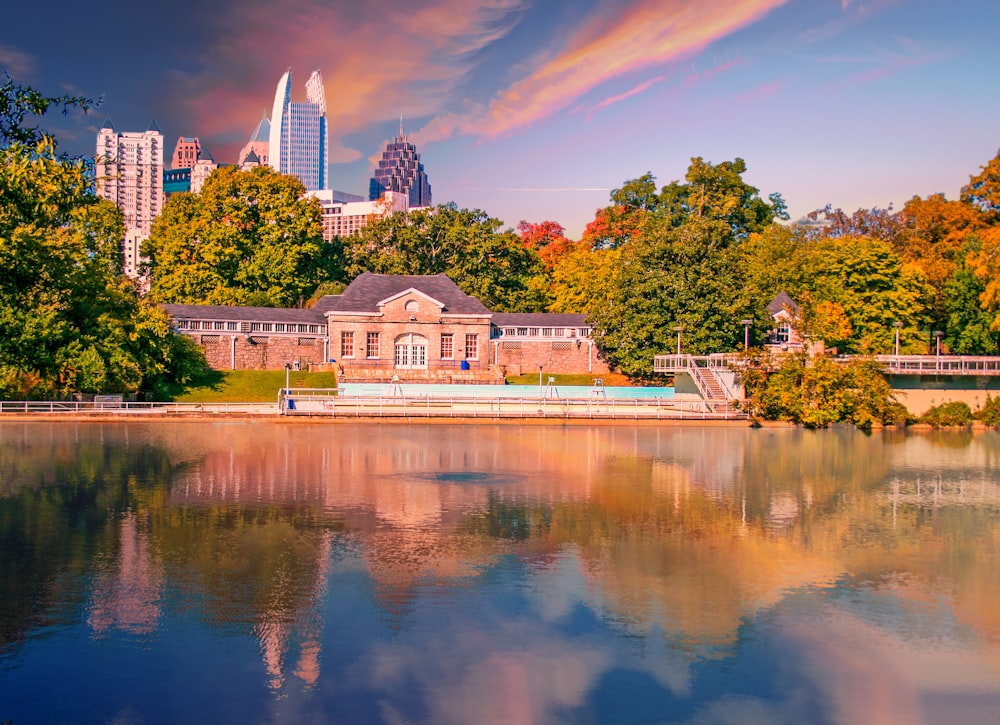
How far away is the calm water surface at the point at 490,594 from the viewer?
16.0m

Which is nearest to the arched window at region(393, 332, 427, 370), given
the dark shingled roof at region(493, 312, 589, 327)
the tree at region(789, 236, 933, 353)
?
the dark shingled roof at region(493, 312, 589, 327)

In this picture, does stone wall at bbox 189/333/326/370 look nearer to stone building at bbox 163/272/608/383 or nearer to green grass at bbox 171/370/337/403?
stone building at bbox 163/272/608/383

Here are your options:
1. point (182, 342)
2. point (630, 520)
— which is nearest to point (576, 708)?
point (630, 520)

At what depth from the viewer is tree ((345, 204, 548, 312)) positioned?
93062 mm

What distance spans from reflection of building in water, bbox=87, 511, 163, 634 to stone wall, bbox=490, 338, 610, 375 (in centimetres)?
5808

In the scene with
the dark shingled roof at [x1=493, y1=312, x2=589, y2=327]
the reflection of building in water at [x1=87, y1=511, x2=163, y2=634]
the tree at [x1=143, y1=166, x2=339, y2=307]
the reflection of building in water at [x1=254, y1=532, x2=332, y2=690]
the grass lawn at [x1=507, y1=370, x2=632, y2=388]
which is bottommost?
the reflection of building in water at [x1=254, y1=532, x2=332, y2=690]

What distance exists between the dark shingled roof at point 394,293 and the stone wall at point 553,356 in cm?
448

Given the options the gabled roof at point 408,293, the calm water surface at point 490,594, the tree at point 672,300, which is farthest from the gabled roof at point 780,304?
the calm water surface at point 490,594

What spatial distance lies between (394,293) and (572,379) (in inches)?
629

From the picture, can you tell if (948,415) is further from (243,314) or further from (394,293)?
(243,314)

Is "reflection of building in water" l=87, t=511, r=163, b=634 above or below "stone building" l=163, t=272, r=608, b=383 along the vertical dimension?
below

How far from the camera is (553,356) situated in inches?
3253

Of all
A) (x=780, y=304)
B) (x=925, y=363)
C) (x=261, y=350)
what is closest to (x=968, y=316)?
(x=780, y=304)

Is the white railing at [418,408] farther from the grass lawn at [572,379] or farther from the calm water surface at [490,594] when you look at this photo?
the calm water surface at [490,594]
